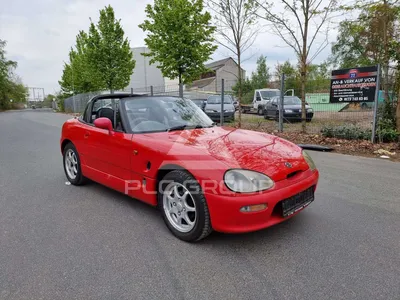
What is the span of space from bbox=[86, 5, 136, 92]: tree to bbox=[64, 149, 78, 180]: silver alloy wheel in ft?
49.8

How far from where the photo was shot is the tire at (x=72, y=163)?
4446 mm

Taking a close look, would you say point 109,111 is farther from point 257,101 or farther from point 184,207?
point 257,101

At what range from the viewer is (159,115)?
12.0 feet

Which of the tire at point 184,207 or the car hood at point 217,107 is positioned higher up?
the car hood at point 217,107

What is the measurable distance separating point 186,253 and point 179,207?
18.5 inches

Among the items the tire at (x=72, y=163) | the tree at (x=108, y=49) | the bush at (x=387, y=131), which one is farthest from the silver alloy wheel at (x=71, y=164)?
the tree at (x=108, y=49)

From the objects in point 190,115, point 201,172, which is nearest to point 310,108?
point 190,115

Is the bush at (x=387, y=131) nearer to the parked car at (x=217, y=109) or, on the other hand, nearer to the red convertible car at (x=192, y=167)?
the red convertible car at (x=192, y=167)

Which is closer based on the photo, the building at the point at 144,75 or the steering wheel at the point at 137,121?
the steering wheel at the point at 137,121

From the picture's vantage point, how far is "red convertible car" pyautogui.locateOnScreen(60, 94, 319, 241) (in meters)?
2.44

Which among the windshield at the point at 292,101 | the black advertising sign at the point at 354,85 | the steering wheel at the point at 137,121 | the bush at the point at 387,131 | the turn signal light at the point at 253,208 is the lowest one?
the turn signal light at the point at 253,208

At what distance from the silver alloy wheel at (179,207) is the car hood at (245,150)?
411 millimetres

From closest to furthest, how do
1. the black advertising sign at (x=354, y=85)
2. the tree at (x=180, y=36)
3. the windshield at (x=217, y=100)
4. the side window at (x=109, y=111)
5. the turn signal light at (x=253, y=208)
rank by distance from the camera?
the turn signal light at (x=253, y=208), the side window at (x=109, y=111), the black advertising sign at (x=354, y=85), the tree at (x=180, y=36), the windshield at (x=217, y=100)

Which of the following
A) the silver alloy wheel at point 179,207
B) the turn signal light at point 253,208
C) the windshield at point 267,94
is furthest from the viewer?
the windshield at point 267,94
